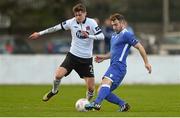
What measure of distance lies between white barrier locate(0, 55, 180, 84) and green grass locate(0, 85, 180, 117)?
1207 millimetres

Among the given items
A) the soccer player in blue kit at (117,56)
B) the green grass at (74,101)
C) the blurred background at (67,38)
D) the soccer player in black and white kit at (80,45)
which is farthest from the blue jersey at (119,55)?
the blurred background at (67,38)

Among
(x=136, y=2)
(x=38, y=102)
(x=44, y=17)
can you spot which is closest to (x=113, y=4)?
(x=136, y=2)

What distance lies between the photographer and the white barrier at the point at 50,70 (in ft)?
88.7

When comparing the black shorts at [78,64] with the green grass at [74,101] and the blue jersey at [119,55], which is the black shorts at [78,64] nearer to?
the green grass at [74,101]

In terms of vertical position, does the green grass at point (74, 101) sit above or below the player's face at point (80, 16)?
below

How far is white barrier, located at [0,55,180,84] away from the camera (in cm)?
2703

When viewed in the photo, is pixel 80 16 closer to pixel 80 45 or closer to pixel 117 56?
pixel 80 45

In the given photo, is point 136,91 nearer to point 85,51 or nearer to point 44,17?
point 85,51

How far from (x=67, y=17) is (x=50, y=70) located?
18611 mm

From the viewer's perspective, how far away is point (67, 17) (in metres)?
45.4

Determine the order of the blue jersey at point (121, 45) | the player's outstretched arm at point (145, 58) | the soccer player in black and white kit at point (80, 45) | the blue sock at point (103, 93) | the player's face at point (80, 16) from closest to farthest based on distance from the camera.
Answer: the player's outstretched arm at point (145, 58), the blue sock at point (103, 93), the blue jersey at point (121, 45), the player's face at point (80, 16), the soccer player in black and white kit at point (80, 45)

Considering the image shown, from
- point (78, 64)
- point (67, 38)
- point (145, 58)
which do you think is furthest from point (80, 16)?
point (67, 38)

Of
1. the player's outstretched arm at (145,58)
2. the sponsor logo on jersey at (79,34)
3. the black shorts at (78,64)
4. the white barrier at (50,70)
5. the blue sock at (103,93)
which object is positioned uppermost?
the sponsor logo on jersey at (79,34)

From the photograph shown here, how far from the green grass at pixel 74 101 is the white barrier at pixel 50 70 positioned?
1.21m
